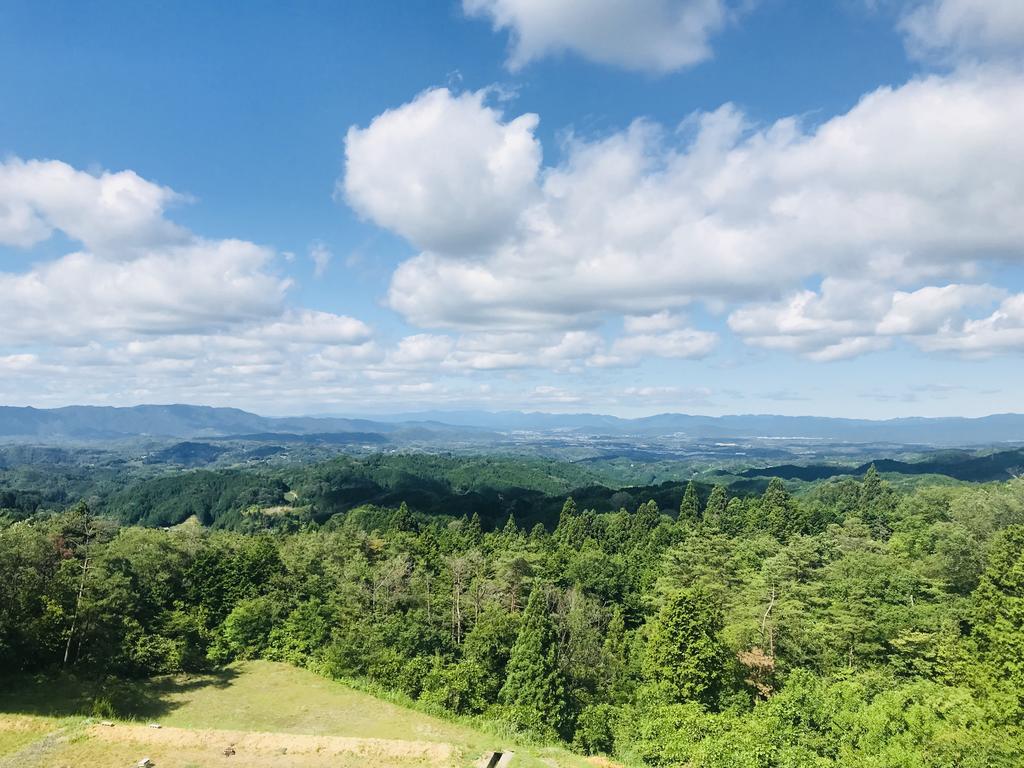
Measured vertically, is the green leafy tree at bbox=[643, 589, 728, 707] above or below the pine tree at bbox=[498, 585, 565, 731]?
above

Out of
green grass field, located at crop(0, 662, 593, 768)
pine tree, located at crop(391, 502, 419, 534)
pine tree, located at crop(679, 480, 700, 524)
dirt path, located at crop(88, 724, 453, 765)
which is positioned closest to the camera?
green grass field, located at crop(0, 662, 593, 768)

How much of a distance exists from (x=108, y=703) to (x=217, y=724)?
222 inches

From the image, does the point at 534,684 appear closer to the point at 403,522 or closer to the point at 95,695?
the point at 95,695

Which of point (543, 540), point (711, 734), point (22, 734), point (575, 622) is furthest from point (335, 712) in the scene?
point (543, 540)

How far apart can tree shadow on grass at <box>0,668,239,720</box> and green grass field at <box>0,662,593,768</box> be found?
5cm

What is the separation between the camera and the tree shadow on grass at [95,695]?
1094 inches

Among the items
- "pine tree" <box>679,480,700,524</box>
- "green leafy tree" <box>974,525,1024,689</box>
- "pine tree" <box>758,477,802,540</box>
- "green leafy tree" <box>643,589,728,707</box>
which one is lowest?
"pine tree" <box>679,480,700,524</box>

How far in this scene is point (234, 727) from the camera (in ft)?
93.0

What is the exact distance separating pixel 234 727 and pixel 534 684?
15.8 metres

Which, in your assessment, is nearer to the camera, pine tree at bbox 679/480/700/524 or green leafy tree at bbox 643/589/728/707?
green leafy tree at bbox 643/589/728/707

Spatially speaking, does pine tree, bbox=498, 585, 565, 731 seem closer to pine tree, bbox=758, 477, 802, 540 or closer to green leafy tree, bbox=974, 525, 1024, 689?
green leafy tree, bbox=974, 525, 1024, 689

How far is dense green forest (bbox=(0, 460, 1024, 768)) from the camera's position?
19.9 meters

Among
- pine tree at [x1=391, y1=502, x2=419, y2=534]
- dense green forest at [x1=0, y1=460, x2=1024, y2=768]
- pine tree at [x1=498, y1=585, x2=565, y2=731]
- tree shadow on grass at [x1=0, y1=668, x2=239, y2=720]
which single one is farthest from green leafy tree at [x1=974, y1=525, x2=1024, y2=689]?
pine tree at [x1=391, y1=502, x2=419, y2=534]

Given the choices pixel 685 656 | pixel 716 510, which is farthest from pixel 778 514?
pixel 685 656
